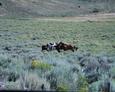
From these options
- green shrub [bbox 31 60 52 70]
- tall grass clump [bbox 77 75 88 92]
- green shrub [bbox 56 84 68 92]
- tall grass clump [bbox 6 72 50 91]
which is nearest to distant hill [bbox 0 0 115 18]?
green shrub [bbox 31 60 52 70]

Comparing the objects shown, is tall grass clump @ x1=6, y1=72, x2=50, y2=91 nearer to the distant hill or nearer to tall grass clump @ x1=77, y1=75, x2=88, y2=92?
tall grass clump @ x1=77, y1=75, x2=88, y2=92

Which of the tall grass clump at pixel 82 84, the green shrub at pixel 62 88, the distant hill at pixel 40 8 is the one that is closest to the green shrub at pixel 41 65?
the tall grass clump at pixel 82 84

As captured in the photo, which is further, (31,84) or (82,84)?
(82,84)

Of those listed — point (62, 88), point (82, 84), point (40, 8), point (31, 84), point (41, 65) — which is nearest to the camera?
point (62, 88)

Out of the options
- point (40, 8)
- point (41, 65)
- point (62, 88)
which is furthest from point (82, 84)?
point (40, 8)

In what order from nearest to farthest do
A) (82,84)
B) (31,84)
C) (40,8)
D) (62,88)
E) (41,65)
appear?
(62,88)
(31,84)
(82,84)
(41,65)
(40,8)

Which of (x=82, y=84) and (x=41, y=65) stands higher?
(x=41, y=65)

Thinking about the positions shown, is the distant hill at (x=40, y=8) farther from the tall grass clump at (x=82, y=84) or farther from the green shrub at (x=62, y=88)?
the green shrub at (x=62, y=88)

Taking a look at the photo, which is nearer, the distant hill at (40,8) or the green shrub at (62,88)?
the green shrub at (62,88)

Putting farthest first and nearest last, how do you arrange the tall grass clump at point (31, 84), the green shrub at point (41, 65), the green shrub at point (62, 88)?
the green shrub at point (41, 65) < the tall grass clump at point (31, 84) < the green shrub at point (62, 88)

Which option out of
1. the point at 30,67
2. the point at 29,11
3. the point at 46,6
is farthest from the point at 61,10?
the point at 30,67

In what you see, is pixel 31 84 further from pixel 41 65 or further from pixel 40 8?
pixel 40 8

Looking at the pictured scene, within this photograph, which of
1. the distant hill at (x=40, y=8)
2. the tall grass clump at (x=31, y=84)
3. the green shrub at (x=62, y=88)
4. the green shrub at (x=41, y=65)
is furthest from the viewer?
the distant hill at (x=40, y=8)

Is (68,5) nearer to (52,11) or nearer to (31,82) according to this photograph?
(52,11)
